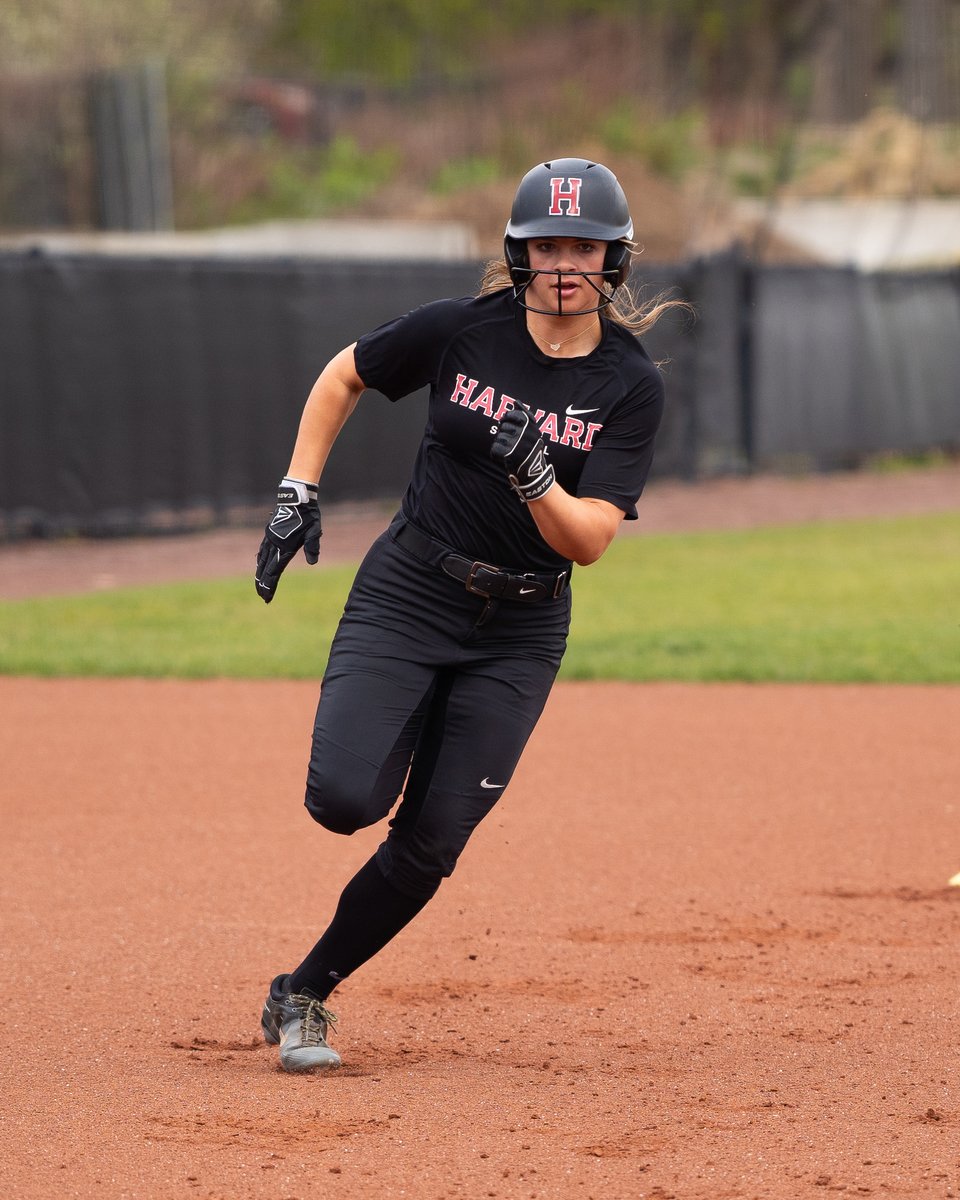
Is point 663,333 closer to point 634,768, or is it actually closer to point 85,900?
point 634,768

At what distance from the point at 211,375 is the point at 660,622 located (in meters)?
5.83

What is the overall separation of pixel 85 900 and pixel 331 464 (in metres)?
11.0

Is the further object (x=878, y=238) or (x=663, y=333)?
(x=878, y=238)

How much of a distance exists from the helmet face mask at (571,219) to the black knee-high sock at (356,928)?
1.44 meters

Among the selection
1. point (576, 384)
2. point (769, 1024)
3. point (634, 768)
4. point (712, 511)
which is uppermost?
point (576, 384)

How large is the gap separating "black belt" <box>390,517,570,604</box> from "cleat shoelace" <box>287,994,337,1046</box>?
110 centimetres

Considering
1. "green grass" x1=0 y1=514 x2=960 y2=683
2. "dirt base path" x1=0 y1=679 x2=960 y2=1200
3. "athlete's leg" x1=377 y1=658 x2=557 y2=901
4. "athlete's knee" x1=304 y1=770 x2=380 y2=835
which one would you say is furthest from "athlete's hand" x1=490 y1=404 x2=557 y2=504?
"green grass" x1=0 y1=514 x2=960 y2=683

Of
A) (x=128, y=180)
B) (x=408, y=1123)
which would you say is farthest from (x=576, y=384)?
(x=128, y=180)

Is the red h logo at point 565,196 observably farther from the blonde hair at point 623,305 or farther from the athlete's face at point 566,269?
the blonde hair at point 623,305

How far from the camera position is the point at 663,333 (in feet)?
62.8

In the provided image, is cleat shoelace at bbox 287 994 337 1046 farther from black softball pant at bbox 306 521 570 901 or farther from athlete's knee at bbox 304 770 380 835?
athlete's knee at bbox 304 770 380 835

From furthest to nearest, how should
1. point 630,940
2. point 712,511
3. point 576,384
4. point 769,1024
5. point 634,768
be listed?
point 712,511 < point 634,768 < point 630,940 < point 769,1024 < point 576,384

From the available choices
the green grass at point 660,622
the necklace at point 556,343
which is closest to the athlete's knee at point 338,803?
the necklace at point 556,343

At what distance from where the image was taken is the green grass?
9711 mm
